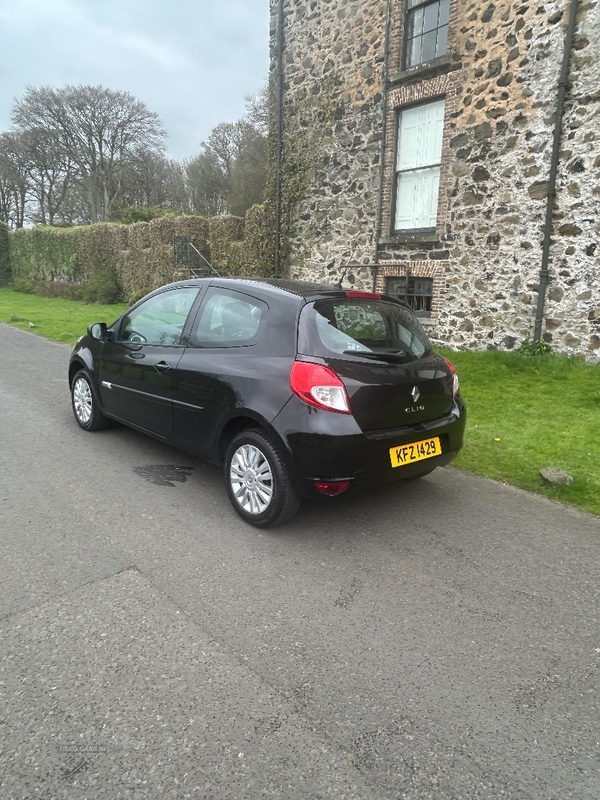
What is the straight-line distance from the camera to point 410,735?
7.45 ft

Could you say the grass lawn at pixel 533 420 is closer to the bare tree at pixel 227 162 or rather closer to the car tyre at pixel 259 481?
the car tyre at pixel 259 481

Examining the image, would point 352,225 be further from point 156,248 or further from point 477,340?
point 156,248

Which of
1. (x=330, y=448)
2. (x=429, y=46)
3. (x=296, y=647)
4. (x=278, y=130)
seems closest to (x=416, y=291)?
(x=429, y=46)

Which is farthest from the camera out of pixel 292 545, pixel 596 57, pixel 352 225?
pixel 352 225

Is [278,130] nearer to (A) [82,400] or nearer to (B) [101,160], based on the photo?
(A) [82,400]

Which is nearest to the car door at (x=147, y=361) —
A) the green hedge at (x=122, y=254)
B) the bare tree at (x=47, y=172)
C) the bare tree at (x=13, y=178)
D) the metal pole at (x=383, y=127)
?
the metal pole at (x=383, y=127)

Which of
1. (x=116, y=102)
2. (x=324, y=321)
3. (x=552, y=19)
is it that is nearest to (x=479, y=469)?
(x=324, y=321)

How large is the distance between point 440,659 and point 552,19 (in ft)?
32.4

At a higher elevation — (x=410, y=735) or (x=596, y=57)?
(x=596, y=57)

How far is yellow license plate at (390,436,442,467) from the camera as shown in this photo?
12.9 feet

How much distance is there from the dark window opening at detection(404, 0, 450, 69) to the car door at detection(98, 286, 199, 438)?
857 centimetres

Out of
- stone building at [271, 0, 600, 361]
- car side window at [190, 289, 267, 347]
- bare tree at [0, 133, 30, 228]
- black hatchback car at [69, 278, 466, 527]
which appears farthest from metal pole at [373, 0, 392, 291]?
bare tree at [0, 133, 30, 228]

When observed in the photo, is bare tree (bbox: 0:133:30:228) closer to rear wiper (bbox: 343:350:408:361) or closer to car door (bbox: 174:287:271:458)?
car door (bbox: 174:287:271:458)

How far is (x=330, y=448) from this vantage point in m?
3.68
